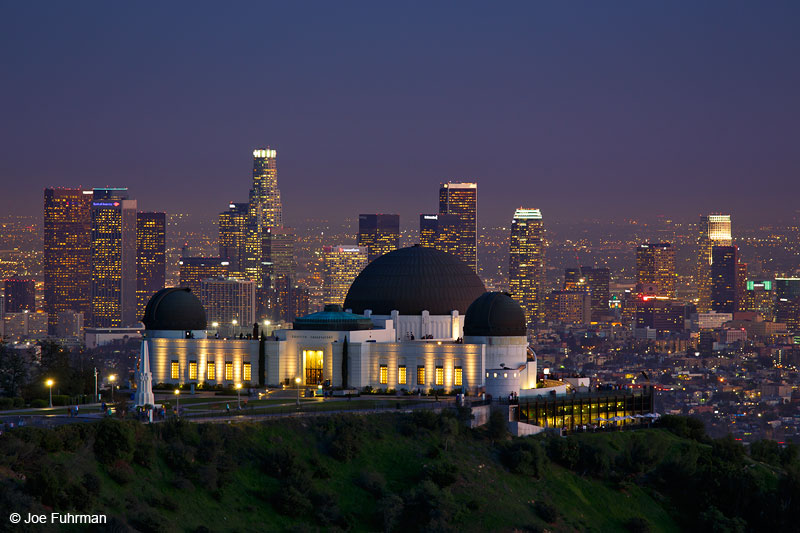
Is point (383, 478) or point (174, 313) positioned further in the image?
point (174, 313)

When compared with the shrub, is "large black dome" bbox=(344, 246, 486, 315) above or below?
above

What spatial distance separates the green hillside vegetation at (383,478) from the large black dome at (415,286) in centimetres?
2342

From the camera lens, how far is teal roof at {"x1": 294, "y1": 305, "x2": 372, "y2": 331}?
118812 millimetres

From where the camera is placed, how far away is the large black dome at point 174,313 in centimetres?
12394

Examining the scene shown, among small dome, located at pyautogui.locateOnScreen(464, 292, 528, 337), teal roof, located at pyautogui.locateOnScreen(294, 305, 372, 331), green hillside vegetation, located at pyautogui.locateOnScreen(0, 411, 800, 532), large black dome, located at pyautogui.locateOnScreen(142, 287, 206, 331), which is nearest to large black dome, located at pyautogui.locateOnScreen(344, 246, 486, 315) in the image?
teal roof, located at pyautogui.locateOnScreen(294, 305, 372, 331)

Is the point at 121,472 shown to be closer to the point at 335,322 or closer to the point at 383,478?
the point at 383,478

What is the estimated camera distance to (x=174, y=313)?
4884 inches

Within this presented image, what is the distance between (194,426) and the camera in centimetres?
8400

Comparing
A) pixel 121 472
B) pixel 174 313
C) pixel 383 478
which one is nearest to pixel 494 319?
pixel 174 313

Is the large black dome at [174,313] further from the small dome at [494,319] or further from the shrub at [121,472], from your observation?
the shrub at [121,472]

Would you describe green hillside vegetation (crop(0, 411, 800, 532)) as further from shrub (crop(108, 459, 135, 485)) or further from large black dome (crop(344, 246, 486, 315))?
large black dome (crop(344, 246, 486, 315))

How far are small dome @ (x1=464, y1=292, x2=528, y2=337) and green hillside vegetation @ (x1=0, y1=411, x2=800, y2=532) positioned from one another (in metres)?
12.1

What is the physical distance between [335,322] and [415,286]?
10030 mm

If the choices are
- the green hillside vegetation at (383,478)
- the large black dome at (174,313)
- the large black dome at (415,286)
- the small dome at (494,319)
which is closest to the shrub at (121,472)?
the green hillside vegetation at (383,478)
